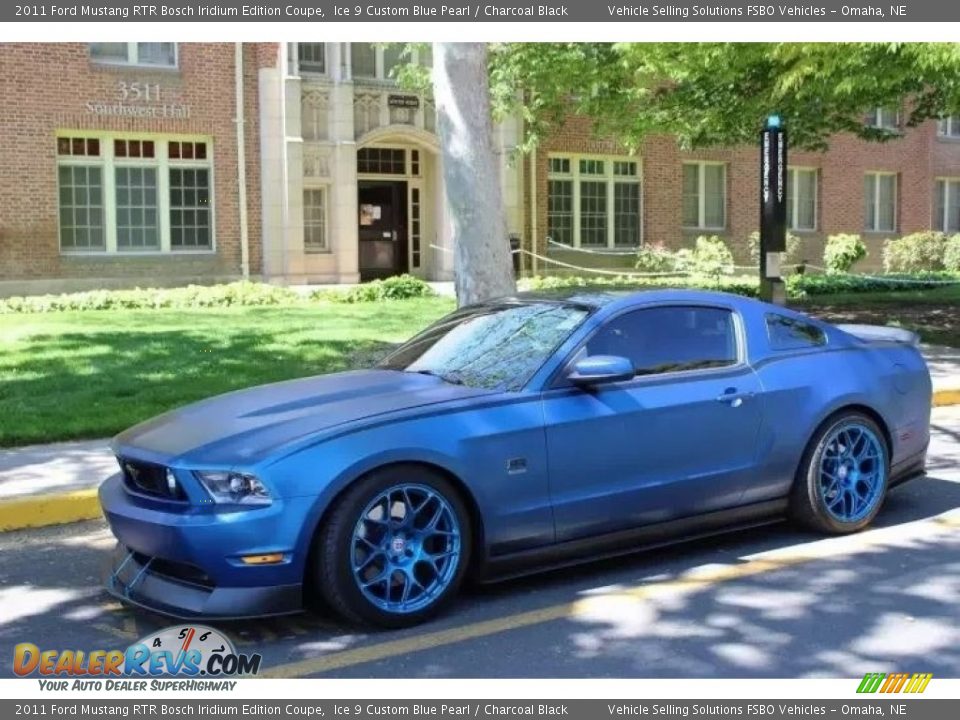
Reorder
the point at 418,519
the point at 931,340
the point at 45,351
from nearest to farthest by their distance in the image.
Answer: the point at 418,519
the point at 45,351
the point at 931,340

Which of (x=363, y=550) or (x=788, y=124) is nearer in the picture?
(x=363, y=550)

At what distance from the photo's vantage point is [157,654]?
4758mm

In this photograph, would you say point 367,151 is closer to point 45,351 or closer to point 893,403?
point 45,351

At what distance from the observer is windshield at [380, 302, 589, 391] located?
18.8 ft

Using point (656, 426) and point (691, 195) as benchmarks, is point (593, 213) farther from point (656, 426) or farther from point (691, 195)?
point (656, 426)

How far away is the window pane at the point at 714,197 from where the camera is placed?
3075cm

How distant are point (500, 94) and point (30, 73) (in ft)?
28.5

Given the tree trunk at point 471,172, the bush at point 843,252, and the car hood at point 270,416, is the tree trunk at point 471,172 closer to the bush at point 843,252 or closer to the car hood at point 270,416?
the car hood at point 270,416

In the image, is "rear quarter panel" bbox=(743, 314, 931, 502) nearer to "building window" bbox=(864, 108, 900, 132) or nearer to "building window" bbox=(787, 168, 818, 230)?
"building window" bbox=(787, 168, 818, 230)

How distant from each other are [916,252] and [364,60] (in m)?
17.2

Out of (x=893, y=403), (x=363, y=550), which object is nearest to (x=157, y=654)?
(x=363, y=550)

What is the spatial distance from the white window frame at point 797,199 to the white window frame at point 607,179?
5.31m

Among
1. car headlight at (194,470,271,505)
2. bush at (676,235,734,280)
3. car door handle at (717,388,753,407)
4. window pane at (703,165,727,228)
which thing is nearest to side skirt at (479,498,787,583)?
car door handle at (717,388,753,407)

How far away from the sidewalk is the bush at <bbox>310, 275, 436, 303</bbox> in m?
10.9
